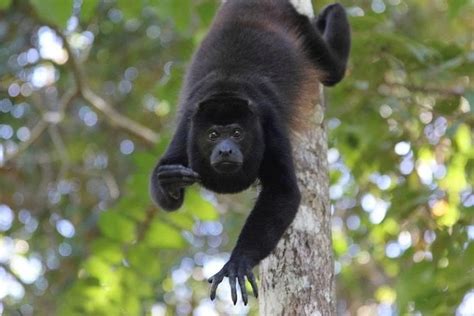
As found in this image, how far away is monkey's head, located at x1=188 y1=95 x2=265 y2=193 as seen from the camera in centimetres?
409

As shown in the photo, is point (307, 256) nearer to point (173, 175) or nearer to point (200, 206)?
point (173, 175)

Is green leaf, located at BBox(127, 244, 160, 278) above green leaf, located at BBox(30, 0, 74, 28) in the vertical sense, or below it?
below

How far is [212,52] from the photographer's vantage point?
4.57 metres

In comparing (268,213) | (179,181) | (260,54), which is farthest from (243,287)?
(260,54)

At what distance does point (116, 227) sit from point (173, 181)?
1.05 metres

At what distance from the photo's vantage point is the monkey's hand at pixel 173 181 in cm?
397

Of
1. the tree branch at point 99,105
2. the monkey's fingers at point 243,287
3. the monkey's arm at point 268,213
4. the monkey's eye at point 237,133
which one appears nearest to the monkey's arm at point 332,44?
the monkey's arm at point 268,213

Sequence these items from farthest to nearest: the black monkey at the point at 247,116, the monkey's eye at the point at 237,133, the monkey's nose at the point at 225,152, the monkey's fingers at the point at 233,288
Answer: the monkey's eye at the point at 237,133 < the monkey's nose at the point at 225,152 < the black monkey at the point at 247,116 < the monkey's fingers at the point at 233,288

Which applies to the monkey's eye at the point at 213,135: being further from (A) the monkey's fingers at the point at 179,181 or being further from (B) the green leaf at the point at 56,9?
(B) the green leaf at the point at 56,9

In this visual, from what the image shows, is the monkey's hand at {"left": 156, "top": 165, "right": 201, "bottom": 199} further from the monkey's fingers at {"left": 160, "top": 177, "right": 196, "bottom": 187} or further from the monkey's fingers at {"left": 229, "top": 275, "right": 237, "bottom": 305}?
the monkey's fingers at {"left": 229, "top": 275, "right": 237, "bottom": 305}

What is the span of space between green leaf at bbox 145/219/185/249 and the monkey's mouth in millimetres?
1075

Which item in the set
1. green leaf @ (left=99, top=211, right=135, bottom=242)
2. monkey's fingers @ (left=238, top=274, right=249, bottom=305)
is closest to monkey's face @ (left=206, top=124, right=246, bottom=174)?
monkey's fingers @ (left=238, top=274, right=249, bottom=305)

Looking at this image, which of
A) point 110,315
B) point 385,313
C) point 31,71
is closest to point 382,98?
point 110,315

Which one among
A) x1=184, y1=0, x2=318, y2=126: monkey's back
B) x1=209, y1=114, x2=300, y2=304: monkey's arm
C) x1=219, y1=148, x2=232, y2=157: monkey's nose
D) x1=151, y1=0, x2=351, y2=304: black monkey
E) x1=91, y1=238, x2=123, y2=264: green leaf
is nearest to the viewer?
x1=209, y1=114, x2=300, y2=304: monkey's arm
